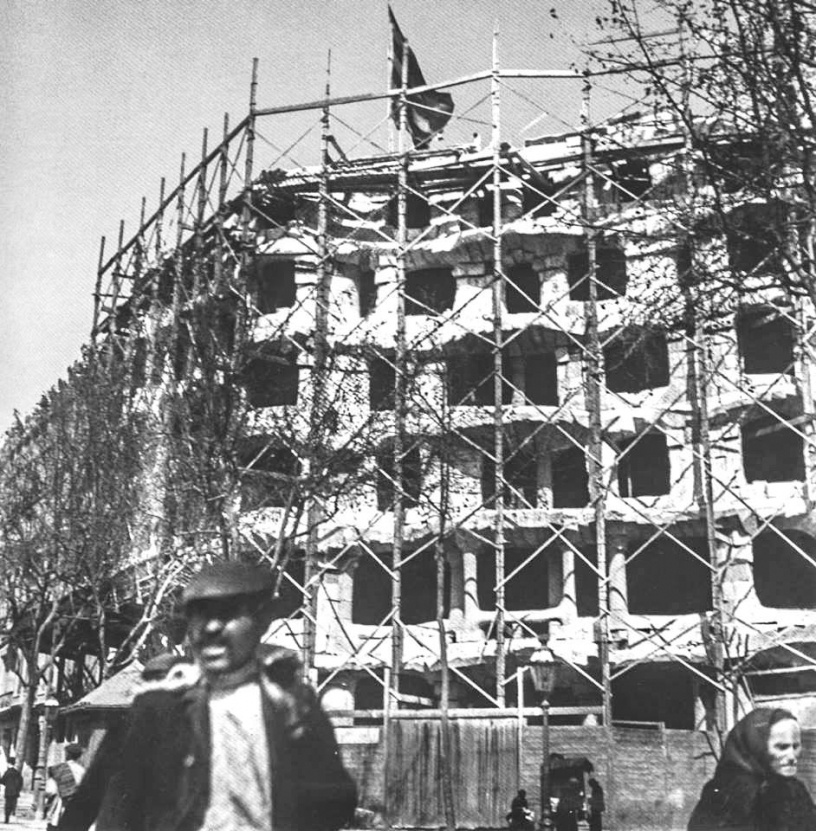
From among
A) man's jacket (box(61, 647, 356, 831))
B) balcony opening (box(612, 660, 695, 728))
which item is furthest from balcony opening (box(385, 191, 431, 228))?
man's jacket (box(61, 647, 356, 831))

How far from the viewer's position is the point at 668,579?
23.1 metres

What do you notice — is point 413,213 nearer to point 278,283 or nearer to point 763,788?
point 278,283

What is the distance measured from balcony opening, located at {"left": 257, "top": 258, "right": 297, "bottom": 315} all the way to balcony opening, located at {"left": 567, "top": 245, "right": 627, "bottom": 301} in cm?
622

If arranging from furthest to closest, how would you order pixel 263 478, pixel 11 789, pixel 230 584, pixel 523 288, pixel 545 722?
pixel 523 288 < pixel 263 478 < pixel 11 789 < pixel 545 722 < pixel 230 584

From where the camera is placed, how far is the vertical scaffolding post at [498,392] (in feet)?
68.8

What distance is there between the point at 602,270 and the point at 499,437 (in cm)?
547

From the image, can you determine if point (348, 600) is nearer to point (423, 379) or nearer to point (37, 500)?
point (423, 379)

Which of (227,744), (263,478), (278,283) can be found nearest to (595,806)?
(263,478)

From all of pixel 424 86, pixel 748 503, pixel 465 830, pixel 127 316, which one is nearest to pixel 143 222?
pixel 127 316

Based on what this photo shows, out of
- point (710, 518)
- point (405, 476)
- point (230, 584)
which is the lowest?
point (230, 584)

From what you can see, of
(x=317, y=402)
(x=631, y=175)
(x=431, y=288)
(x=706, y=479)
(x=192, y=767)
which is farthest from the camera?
(x=431, y=288)

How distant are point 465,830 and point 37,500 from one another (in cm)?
1118

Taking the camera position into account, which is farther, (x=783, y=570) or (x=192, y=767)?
(x=783, y=570)

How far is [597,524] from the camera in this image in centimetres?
2216
